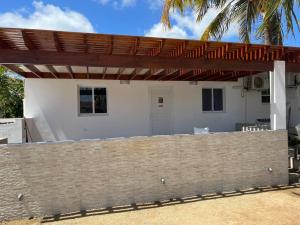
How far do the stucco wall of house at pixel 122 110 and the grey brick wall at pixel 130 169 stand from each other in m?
4.55

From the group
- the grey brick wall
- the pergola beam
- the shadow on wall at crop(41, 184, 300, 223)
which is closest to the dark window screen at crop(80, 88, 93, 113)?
the pergola beam

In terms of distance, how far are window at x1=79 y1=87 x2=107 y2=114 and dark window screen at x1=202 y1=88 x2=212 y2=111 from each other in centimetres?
412

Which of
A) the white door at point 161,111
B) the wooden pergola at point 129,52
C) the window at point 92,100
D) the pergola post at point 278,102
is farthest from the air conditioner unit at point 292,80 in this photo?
the window at point 92,100

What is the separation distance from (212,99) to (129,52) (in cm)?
620

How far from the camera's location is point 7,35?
564cm

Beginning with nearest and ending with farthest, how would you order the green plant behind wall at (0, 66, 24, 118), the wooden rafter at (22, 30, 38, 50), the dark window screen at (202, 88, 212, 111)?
the wooden rafter at (22, 30, 38, 50)
the dark window screen at (202, 88, 212, 111)
the green plant behind wall at (0, 66, 24, 118)

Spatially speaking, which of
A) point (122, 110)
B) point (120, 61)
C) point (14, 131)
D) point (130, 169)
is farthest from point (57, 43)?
point (122, 110)

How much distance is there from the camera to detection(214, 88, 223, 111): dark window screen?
41.0 feet

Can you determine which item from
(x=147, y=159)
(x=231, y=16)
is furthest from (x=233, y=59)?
(x=147, y=159)

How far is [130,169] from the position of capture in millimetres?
6422

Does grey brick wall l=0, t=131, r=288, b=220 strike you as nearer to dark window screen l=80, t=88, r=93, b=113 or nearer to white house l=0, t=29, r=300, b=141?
white house l=0, t=29, r=300, b=141

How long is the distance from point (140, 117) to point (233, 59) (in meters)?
4.67

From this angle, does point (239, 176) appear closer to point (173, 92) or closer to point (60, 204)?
point (60, 204)

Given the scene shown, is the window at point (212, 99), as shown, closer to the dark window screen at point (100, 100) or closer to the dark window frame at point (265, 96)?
the dark window frame at point (265, 96)
